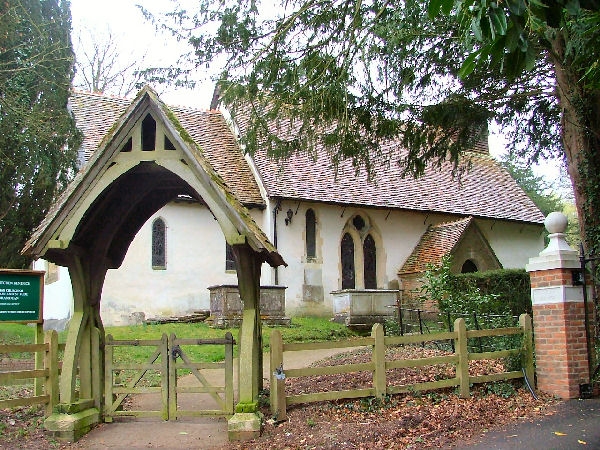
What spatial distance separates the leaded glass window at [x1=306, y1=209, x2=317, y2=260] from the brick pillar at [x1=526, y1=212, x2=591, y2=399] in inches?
582

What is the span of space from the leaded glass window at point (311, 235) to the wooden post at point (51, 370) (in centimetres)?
1561

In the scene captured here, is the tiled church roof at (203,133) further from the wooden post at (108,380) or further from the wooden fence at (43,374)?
the wooden fence at (43,374)

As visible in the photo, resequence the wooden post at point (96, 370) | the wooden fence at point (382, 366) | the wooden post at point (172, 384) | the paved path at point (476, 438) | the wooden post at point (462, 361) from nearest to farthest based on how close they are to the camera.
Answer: the paved path at point (476, 438) → the wooden fence at point (382, 366) → the wooden post at point (172, 384) → the wooden post at point (96, 370) → the wooden post at point (462, 361)

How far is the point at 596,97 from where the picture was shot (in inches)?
417

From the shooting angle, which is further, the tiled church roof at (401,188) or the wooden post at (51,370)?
the tiled church roof at (401,188)

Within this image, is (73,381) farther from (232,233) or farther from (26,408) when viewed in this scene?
(232,233)

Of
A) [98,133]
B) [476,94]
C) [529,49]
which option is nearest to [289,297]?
[98,133]

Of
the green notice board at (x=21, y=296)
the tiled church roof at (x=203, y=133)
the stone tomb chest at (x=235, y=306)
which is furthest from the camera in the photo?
the tiled church roof at (x=203, y=133)

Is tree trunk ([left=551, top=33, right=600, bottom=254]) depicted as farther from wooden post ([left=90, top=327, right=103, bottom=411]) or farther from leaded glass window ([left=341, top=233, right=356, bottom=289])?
leaded glass window ([left=341, top=233, right=356, bottom=289])

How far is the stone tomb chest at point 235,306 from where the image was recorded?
60.3ft

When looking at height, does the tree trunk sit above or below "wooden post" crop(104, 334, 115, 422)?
above

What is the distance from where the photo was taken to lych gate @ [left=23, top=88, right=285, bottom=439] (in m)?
7.49

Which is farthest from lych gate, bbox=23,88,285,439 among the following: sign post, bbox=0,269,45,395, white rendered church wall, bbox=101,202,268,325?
white rendered church wall, bbox=101,202,268,325

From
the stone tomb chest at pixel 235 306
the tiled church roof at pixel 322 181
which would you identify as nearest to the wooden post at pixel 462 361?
the stone tomb chest at pixel 235 306
